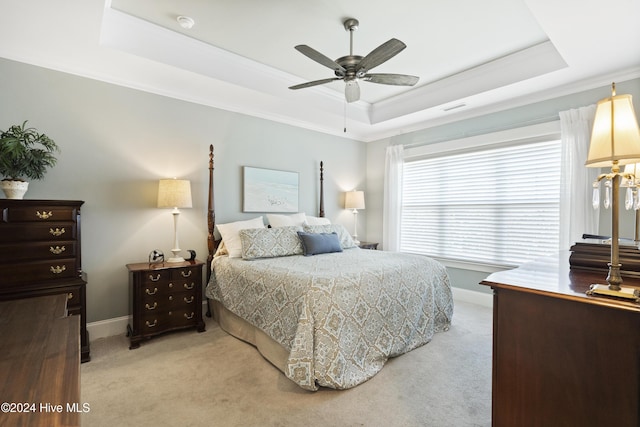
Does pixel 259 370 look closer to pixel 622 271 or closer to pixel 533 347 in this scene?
pixel 533 347

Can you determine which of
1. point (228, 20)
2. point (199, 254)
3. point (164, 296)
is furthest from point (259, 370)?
point (228, 20)

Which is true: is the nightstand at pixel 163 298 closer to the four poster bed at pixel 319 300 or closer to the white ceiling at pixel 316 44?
the four poster bed at pixel 319 300

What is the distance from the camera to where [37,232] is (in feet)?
8.09

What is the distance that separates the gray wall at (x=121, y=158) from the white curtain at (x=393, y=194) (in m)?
2.21

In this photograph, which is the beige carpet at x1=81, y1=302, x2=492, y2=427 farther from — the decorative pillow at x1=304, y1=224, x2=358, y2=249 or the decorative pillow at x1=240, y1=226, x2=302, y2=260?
the decorative pillow at x1=304, y1=224, x2=358, y2=249

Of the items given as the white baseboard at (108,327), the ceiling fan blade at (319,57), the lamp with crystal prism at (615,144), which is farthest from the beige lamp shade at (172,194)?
the lamp with crystal prism at (615,144)

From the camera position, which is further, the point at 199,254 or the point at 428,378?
the point at 199,254

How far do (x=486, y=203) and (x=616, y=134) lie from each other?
3.36m

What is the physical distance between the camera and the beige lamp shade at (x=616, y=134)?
42.5 inches

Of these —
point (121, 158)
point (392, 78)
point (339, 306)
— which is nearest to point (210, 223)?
point (121, 158)

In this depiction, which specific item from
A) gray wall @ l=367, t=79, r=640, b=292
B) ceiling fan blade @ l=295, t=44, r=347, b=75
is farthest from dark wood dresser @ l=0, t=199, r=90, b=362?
gray wall @ l=367, t=79, r=640, b=292

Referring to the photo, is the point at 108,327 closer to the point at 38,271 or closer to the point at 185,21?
the point at 38,271

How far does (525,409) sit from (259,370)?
1.86 meters

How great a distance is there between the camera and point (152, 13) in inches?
103
